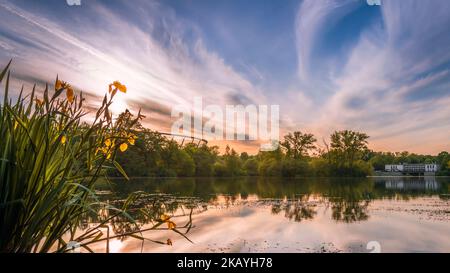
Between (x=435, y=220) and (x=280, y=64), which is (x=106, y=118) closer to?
(x=280, y=64)

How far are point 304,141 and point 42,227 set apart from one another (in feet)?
154

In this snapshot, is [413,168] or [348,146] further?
[413,168]

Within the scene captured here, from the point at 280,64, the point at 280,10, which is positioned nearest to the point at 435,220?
the point at 280,64

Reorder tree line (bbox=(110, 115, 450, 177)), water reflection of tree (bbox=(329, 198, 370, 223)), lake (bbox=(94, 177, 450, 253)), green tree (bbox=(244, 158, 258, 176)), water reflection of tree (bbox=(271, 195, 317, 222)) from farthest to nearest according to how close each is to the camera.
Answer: green tree (bbox=(244, 158, 258, 176)) → tree line (bbox=(110, 115, 450, 177)) → water reflection of tree (bbox=(271, 195, 317, 222)) → water reflection of tree (bbox=(329, 198, 370, 223)) → lake (bbox=(94, 177, 450, 253))

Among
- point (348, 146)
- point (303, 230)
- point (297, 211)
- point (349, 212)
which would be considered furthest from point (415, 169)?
point (303, 230)

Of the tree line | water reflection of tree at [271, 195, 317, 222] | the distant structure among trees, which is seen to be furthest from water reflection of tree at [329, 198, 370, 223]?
the distant structure among trees

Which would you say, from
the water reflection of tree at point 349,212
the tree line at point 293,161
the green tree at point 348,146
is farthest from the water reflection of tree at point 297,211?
the green tree at point 348,146

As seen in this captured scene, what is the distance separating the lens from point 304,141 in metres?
46.5

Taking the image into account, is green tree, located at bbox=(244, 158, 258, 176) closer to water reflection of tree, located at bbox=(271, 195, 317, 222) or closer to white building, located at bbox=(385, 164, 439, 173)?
white building, located at bbox=(385, 164, 439, 173)

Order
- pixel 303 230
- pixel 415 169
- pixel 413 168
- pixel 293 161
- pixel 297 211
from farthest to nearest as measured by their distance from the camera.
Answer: pixel 413 168 < pixel 415 169 < pixel 293 161 < pixel 297 211 < pixel 303 230

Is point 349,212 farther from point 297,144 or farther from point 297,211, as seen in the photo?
point 297,144

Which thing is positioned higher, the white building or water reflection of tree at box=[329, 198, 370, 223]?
the white building

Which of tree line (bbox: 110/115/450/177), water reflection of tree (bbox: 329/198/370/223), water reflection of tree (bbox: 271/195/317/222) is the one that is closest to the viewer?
water reflection of tree (bbox: 329/198/370/223)

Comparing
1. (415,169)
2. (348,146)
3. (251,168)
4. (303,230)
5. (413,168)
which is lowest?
(303,230)
